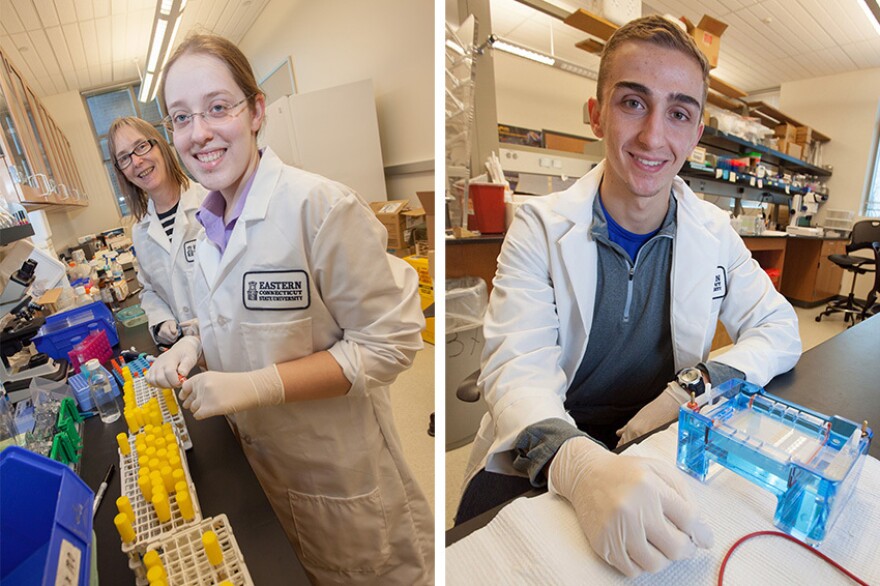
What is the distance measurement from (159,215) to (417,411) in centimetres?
88

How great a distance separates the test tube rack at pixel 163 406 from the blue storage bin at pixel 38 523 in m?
0.40

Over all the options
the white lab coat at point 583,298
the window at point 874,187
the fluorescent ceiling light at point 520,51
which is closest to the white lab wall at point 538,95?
the fluorescent ceiling light at point 520,51

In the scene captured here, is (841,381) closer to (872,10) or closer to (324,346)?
(324,346)

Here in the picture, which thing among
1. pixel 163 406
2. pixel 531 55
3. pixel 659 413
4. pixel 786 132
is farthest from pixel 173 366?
pixel 786 132

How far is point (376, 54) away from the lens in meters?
1.08

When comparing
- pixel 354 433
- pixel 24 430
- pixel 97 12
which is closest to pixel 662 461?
pixel 354 433

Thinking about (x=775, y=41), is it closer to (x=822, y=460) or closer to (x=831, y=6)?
(x=831, y=6)

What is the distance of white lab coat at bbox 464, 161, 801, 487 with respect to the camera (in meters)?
0.94

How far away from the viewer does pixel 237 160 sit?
31.9 inches

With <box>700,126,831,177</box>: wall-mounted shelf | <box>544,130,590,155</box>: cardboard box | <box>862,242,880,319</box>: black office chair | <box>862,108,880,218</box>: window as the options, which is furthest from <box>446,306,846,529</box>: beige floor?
<box>544,130,590,155</box>: cardboard box

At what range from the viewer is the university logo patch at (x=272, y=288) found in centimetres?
84

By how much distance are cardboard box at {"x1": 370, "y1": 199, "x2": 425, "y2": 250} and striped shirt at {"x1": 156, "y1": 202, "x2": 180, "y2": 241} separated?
52 cm

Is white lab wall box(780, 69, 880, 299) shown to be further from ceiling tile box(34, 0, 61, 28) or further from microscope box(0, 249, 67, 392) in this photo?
microscope box(0, 249, 67, 392)

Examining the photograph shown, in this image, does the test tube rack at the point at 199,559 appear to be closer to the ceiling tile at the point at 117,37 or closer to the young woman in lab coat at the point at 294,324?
the young woman in lab coat at the point at 294,324
